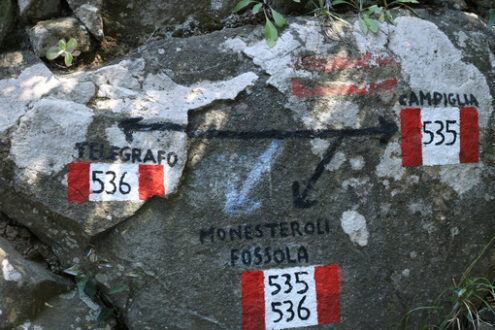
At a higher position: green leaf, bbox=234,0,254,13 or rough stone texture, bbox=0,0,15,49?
rough stone texture, bbox=0,0,15,49

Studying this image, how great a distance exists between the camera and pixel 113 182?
5.74ft

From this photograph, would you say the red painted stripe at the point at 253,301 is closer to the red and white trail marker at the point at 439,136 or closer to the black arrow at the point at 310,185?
the black arrow at the point at 310,185

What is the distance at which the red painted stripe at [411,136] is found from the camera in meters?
1.92

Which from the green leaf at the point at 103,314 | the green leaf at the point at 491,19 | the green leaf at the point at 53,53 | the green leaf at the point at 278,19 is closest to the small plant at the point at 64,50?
the green leaf at the point at 53,53

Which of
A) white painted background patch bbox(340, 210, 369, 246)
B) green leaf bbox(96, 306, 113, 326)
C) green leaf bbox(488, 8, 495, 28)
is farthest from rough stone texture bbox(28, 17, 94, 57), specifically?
green leaf bbox(488, 8, 495, 28)

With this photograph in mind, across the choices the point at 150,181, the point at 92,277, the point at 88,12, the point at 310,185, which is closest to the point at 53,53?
the point at 88,12

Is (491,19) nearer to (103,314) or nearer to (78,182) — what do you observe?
(78,182)

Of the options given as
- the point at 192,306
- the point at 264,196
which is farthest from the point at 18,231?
the point at 264,196

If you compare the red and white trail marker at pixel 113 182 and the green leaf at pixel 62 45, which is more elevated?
the green leaf at pixel 62 45

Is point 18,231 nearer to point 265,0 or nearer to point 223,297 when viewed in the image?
point 223,297

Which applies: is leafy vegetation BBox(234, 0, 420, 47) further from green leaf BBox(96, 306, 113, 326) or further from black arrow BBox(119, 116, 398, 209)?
green leaf BBox(96, 306, 113, 326)

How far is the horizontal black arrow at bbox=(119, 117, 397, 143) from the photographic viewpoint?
70.2 inches

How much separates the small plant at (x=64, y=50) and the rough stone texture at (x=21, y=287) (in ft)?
2.26

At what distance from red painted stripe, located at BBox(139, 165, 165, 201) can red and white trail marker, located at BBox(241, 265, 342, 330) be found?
16.8 inches
